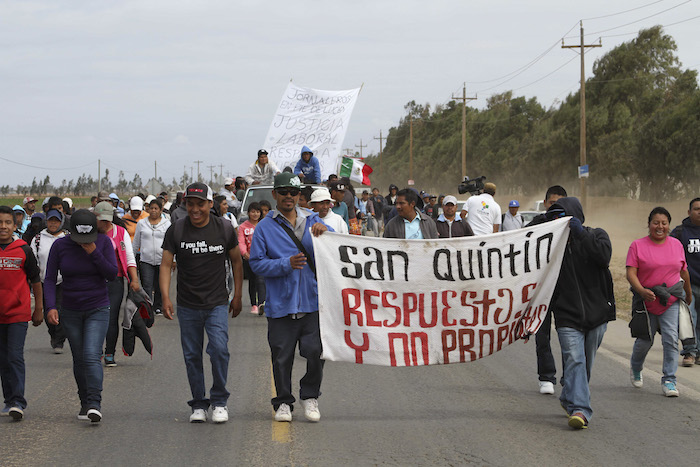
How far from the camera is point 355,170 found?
33.2 meters

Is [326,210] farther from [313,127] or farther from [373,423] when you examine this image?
[313,127]

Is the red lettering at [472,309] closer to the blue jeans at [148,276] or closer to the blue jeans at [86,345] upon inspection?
the blue jeans at [86,345]

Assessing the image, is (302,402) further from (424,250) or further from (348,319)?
(424,250)

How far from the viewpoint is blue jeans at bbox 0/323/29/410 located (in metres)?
7.47

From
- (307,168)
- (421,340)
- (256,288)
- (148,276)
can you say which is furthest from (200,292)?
(307,168)

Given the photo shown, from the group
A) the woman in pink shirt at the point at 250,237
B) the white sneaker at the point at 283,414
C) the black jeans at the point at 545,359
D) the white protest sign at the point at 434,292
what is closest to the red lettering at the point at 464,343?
the white protest sign at the point at 434,292

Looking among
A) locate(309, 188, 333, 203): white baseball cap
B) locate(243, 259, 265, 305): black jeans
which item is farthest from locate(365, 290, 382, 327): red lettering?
locate(243, 259, 265, 305): black jeans

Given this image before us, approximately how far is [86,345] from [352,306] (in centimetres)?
222

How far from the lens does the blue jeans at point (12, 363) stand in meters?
7.47

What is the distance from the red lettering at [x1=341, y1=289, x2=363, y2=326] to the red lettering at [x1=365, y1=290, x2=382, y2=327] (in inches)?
2.6

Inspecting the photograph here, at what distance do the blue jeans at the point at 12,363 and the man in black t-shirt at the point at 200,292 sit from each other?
1378 mm

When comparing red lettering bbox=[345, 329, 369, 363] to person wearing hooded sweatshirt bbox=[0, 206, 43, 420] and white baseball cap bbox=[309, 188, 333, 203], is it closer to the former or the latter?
white baseball cap bbox=[309, 188, 333, 203]

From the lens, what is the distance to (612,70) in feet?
178

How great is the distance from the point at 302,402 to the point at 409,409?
1.02 m
